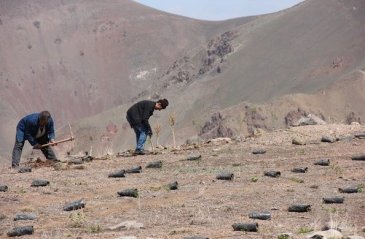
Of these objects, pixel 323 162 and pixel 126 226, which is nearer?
pixel 126 226

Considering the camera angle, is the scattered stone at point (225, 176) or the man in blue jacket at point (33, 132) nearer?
the scattered stone at point (225, 176)

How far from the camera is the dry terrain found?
857cm

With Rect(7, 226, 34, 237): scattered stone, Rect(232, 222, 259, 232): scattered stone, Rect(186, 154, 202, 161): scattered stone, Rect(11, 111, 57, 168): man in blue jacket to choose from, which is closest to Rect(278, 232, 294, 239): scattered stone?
Rect(232, 222, 259, 232): scattered stone

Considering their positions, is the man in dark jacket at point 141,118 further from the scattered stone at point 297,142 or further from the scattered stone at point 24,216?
the scattered stone at point 24,216

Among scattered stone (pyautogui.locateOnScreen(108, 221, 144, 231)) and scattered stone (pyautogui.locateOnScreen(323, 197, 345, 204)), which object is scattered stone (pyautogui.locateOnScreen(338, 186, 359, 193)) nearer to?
scattered stone (pyautogui.locateOnScreen(323, 197, 345, 204))

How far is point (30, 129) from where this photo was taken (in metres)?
15.8

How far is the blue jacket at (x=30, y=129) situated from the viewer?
618 inches

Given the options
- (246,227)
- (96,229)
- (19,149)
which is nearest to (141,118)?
(19,149)

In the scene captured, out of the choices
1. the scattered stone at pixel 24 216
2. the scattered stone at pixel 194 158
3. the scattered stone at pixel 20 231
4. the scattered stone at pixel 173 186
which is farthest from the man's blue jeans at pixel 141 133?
the scattered stone at pixel 20 231

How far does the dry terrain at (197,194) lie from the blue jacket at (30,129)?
0.72 meters

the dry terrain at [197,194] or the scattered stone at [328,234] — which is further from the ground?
the dry terrain at [197,194]

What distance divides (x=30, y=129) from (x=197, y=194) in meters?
5.77

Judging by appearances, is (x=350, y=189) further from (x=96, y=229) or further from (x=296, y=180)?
(x=96, y=229)

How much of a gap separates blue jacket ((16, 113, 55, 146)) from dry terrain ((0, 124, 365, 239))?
724mm
